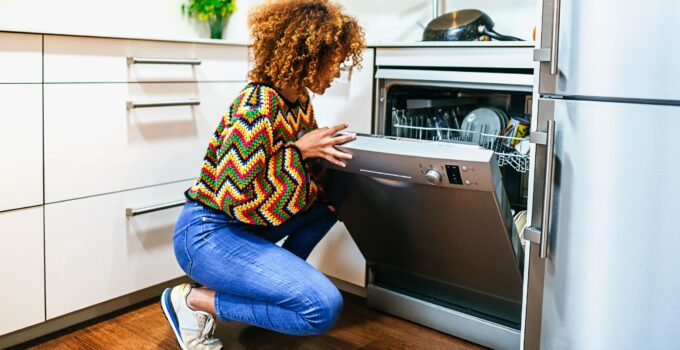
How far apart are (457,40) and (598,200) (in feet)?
2.63

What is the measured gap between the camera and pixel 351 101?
202 cm

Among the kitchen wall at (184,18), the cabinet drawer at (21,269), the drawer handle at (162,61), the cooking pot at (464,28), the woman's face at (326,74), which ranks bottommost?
the cabinet drawer at (21,269)

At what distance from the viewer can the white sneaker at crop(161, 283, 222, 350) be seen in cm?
175

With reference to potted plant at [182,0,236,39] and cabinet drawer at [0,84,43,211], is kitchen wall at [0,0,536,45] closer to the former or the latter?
Answer: potted plant at [182,0,236,39]

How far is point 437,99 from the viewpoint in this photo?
78.1 inches

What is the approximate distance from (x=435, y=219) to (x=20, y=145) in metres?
1.08

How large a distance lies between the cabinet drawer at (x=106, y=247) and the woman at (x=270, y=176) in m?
0.34

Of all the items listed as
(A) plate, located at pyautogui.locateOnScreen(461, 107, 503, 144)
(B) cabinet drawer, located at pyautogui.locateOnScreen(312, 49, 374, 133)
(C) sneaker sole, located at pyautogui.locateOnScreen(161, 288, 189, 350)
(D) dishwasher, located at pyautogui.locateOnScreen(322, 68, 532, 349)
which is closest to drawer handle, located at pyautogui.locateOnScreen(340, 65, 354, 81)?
(B) cabinet drawer, located at pyautogui.locateOnScreen(312, 49, 374, 133)

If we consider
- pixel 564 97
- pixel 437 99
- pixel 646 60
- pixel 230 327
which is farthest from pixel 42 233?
pixel 646 60

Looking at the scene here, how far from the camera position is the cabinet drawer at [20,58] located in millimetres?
1619

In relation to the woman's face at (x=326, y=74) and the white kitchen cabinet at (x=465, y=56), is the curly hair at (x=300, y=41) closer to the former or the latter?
the woman's face at (x=326, y=74)

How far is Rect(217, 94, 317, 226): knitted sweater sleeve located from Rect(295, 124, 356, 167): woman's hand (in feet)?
0.08

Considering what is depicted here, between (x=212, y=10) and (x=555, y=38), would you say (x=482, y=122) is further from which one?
(x=212, y=10)

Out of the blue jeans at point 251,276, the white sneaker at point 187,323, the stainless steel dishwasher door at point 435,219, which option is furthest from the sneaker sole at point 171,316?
the stainless steel dishwasher door at point 435,219
